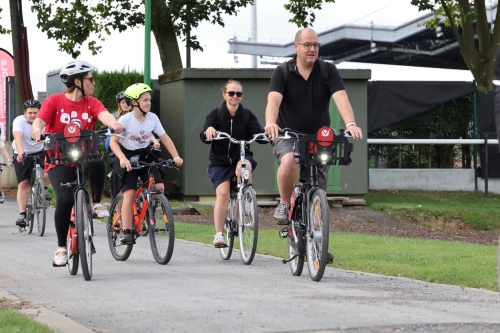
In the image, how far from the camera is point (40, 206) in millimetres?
14719

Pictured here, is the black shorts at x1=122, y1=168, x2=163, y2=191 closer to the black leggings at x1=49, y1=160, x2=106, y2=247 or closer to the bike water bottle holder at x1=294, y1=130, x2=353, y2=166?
the black leggings at x1=49, y1=160, x2=106, y2=247

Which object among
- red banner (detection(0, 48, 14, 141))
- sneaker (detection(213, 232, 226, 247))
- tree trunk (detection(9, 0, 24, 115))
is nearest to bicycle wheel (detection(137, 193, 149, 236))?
sneaker (detection(213, 232, 226, 247))

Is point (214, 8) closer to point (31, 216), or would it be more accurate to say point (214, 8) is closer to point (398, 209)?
point (398, 209)

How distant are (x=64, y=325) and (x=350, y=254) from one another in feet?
17.6

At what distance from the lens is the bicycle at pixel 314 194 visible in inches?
328

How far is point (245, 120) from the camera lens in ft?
34.8

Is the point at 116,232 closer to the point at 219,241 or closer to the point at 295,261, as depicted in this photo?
the point at 219,241

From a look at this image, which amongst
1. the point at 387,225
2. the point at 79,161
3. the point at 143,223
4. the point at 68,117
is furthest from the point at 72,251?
the point at 387,225

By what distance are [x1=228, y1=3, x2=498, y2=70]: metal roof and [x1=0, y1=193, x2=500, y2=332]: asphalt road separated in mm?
38796

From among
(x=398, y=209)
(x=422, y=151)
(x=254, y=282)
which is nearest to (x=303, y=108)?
(x=254, y=282)

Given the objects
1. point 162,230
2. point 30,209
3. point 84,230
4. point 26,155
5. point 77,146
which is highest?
point 77,146

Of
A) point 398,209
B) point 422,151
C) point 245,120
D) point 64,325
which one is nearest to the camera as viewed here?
point 64,325

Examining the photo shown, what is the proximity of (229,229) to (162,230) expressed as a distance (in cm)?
78

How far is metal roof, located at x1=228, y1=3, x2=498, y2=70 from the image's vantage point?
51.7 meters
